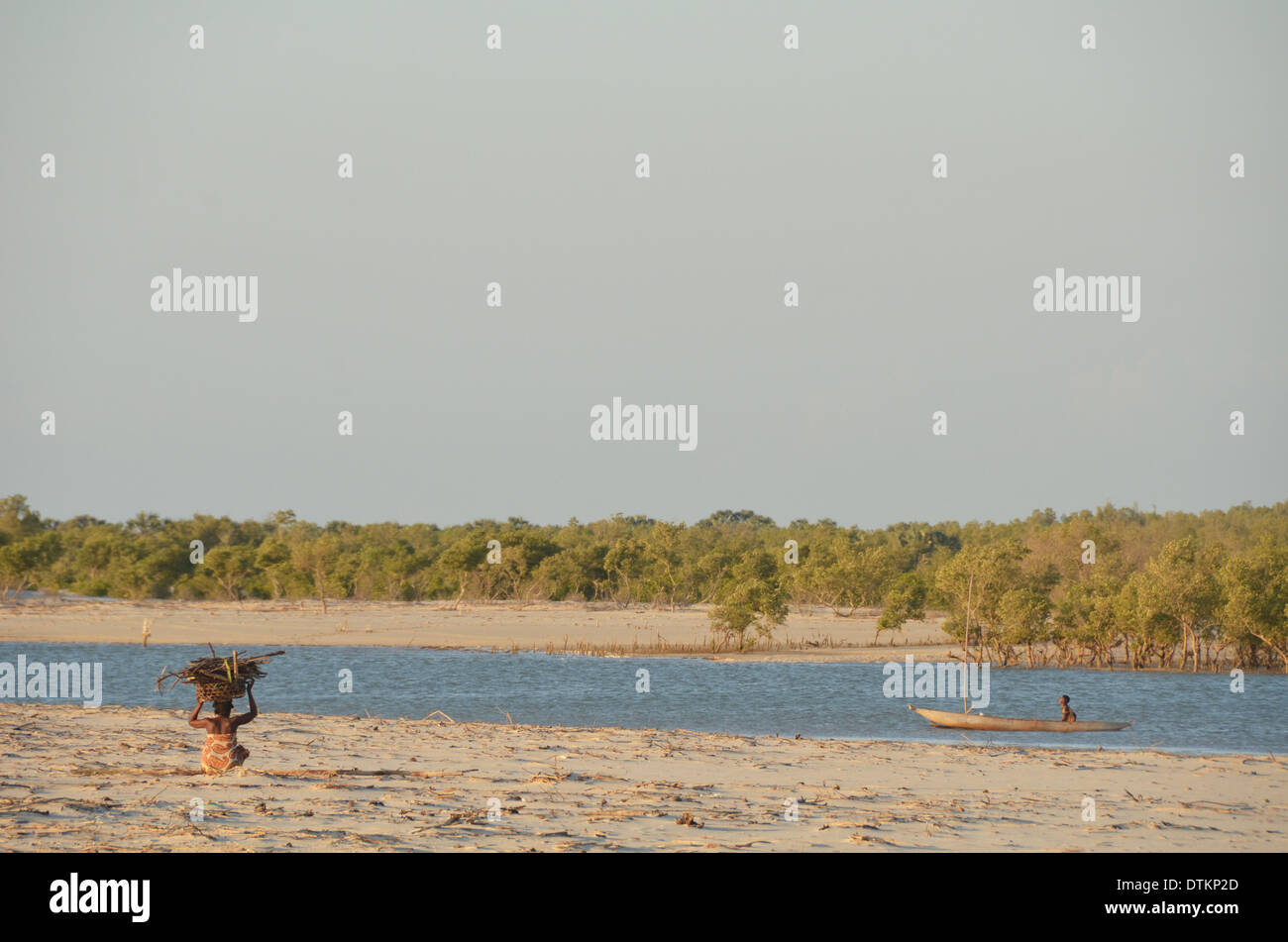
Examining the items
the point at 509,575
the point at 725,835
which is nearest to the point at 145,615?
the point at 509,575

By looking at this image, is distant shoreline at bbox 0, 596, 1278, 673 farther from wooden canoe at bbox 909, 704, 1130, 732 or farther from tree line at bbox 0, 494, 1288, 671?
wooden canoe at bbox 909, 704, 1130, 732

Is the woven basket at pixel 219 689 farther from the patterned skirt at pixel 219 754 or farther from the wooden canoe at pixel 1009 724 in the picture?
the wooden canoe at pixel 1009 724

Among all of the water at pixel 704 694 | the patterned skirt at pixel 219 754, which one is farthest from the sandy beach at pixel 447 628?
the patterned skirt at pixel 219 754

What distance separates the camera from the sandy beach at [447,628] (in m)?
67.6

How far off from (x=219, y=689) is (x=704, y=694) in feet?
111

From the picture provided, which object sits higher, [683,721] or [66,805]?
→ [66,805]

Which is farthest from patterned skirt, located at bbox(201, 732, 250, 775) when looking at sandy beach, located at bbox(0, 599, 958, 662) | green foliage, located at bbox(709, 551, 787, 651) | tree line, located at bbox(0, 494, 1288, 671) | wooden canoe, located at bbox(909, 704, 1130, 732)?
green foliage, located at bbox(709, 551, 787, 651)

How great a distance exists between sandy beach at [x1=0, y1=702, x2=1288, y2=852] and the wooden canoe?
6.38m

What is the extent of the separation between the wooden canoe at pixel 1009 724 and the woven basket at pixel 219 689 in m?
23.7

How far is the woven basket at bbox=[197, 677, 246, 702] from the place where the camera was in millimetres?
15867

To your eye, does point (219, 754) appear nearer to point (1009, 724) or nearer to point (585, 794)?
point (585, 794)
